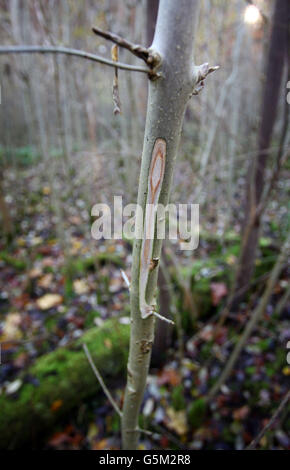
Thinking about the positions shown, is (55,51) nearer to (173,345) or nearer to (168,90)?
(168,90)

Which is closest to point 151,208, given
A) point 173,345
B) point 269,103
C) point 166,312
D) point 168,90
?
point 168,90

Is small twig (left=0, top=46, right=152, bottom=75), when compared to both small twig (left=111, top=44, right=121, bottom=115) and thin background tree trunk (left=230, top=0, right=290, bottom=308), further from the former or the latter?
thin background tree trunk (left=230, top=0, right=290, bottom=308)

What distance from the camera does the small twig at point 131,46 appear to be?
1.37ft

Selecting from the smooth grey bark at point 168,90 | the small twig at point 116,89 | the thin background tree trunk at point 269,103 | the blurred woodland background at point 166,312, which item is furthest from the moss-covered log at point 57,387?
the small twig at point 116,89

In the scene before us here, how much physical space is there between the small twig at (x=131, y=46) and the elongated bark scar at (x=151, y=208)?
0.15 metres

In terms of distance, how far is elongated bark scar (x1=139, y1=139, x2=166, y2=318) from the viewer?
0.57 metres

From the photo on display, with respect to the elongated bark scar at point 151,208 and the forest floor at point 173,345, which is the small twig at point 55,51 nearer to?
the elongated bark scar at point 151,208

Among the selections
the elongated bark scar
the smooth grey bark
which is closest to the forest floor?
A: the elongated bark scar

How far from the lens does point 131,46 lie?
0.44m

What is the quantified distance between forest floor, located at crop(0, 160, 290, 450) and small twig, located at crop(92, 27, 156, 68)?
6.27 ft

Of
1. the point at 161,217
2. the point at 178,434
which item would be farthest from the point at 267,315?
the point at 161,217

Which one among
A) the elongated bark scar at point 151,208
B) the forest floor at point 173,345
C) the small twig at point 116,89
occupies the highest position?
the small twig at point 116,89

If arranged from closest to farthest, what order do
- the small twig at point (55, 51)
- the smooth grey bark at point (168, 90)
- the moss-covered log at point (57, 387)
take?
the small twig at point (55, 51)
the smooth grey bark at point (168, 90)
the moss-covered log at point (57, 387)

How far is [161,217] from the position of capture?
631mm
